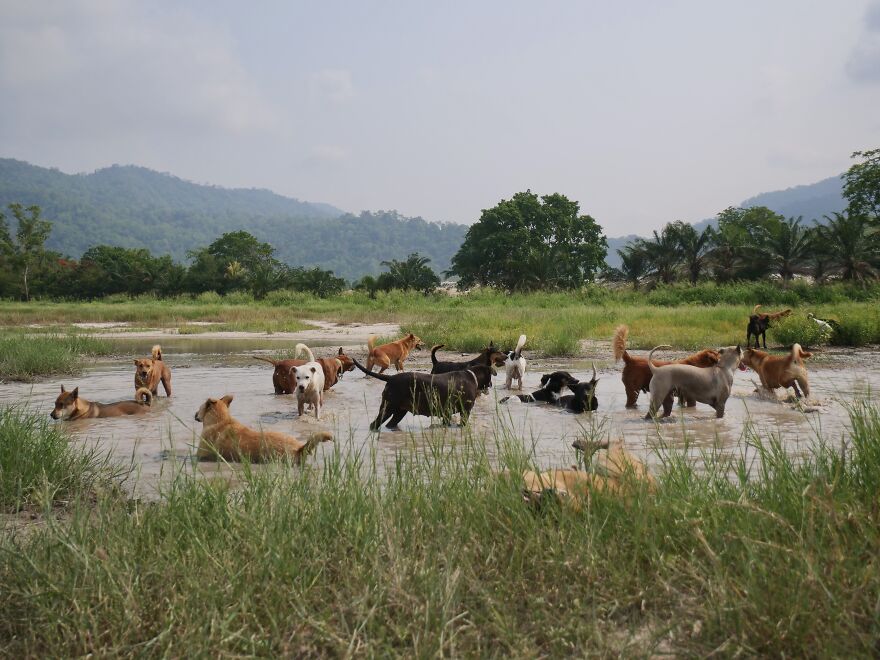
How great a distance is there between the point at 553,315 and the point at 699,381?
19211 millimetres

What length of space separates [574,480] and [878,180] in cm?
5580

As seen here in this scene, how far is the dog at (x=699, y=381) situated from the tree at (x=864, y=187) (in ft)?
162

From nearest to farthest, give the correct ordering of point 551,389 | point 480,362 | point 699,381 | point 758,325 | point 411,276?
point 699,381 < point 480,362 < point 551,389 < point 758,325 < point 411,276

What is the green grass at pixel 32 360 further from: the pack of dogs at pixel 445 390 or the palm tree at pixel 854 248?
the palm tree at pixel 854 248

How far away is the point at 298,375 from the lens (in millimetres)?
8742

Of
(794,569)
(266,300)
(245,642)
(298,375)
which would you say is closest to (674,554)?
(794,569)

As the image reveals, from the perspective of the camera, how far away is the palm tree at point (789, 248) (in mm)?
46375

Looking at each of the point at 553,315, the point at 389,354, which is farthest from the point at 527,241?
the point at 389,354

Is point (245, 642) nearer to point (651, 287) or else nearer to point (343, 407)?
point (343, 407)

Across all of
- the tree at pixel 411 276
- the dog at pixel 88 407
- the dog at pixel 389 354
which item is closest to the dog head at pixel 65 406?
the dog at pixel 88 407

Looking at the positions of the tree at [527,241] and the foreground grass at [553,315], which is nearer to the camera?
the foreground grass at [553,315]

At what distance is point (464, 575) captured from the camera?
9.57 feet

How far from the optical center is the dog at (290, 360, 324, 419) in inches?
344

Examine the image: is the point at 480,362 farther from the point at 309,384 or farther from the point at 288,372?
the point at 288,372
